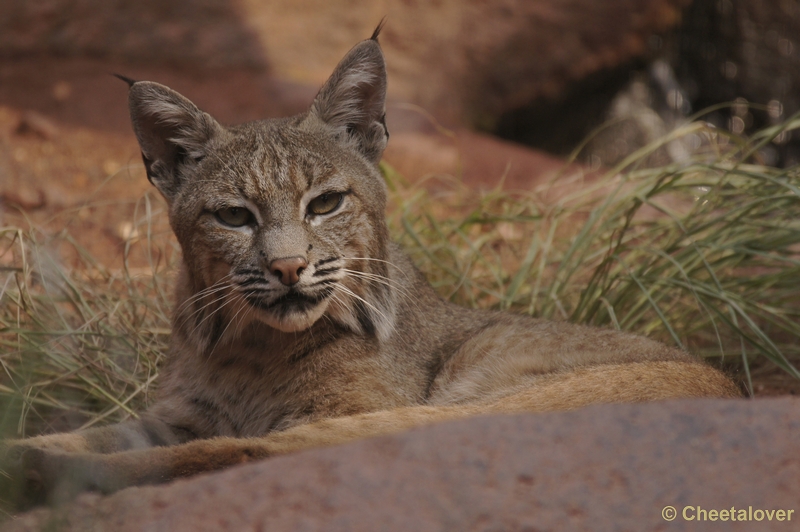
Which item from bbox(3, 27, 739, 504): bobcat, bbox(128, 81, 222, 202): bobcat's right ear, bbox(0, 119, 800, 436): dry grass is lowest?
bbox(0, 119, 800, 436): dry grass

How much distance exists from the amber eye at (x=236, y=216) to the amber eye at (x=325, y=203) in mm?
271

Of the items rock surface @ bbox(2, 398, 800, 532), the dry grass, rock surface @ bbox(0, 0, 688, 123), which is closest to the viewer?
rock surface @ bbox(2, 398, 800, 532)

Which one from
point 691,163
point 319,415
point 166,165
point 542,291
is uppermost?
point 166,165

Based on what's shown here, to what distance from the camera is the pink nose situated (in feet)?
10.6

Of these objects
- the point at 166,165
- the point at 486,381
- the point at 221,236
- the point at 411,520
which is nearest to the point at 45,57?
the point at 166,165

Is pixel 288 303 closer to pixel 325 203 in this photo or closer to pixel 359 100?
pixel 325 203

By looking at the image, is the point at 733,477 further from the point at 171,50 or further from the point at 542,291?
the point at 171,50

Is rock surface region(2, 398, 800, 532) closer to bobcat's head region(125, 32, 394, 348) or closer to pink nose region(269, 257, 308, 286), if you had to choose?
pink nose region(269, 257, 308, 286)

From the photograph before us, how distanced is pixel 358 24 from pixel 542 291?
584 centimetres

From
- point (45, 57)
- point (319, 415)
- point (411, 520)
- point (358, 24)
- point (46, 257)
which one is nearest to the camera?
point (411, 520)

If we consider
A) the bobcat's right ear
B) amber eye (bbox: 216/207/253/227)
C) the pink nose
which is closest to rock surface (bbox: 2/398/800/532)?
the pink nose

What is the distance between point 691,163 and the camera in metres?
5.72

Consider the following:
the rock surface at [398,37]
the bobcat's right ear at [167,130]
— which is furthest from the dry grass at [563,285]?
the rock surface at [398,37]

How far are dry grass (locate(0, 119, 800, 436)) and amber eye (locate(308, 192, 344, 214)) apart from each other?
1680mm
